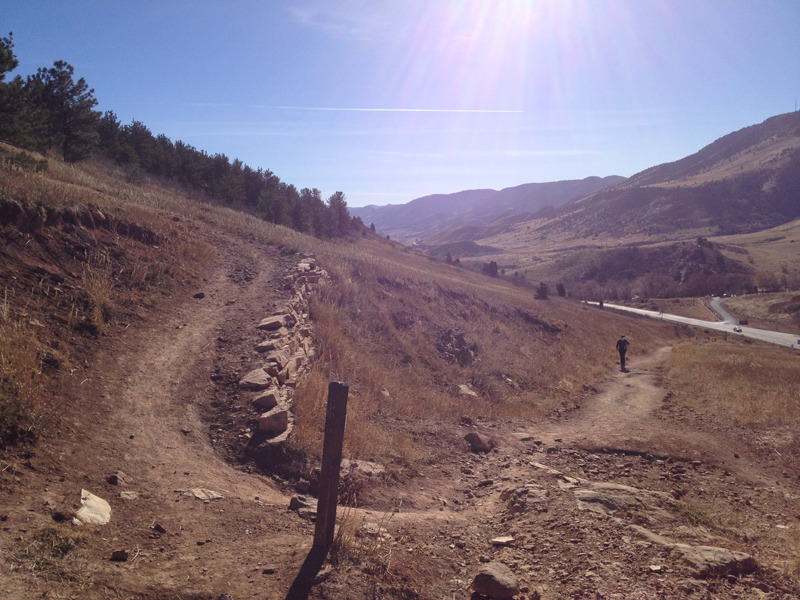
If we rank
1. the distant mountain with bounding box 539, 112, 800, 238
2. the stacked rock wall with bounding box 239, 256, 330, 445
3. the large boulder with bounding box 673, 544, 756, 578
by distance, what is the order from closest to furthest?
the large boulder with bounding box 673, 544, 756, 578 < the stacked rock wall with bounding box 239, 256, 330, 445 < the distant mountain with bounding box 539, 112, 800, 238

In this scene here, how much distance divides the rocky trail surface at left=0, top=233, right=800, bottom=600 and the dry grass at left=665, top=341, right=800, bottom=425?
7.83 ft

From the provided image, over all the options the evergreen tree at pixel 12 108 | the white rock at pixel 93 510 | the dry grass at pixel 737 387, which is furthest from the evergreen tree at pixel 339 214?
the white rock at pixel 93 510

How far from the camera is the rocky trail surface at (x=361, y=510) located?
3691mm

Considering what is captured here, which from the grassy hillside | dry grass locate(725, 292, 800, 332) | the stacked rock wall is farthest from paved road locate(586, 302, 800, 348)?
the stacked rock wall

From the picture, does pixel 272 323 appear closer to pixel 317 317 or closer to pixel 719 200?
pixel 317 317

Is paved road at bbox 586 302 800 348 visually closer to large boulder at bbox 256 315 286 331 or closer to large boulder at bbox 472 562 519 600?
large boulder at bbox 256 315 286 331

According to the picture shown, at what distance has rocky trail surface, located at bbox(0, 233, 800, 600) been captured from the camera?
12.1ft

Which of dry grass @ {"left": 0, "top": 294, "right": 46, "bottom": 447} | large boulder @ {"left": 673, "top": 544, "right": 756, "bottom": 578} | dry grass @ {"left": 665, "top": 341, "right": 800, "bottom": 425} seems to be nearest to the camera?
large boulder @ {"left": 673, "top": 544, "right": 756, "bottom": 578}

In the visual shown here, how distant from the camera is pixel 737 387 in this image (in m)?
14.2

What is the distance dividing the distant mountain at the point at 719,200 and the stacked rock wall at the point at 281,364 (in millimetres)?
125894

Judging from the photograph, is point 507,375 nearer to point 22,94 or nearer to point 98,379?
point 98,379

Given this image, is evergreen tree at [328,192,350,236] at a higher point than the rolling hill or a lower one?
lower

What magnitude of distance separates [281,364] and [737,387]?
1384 centimetres

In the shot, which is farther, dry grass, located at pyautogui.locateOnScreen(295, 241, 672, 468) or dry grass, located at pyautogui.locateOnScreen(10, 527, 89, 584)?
dry grass, located at pyautogui.locateOnScreen(295, 241, 672, 468)
